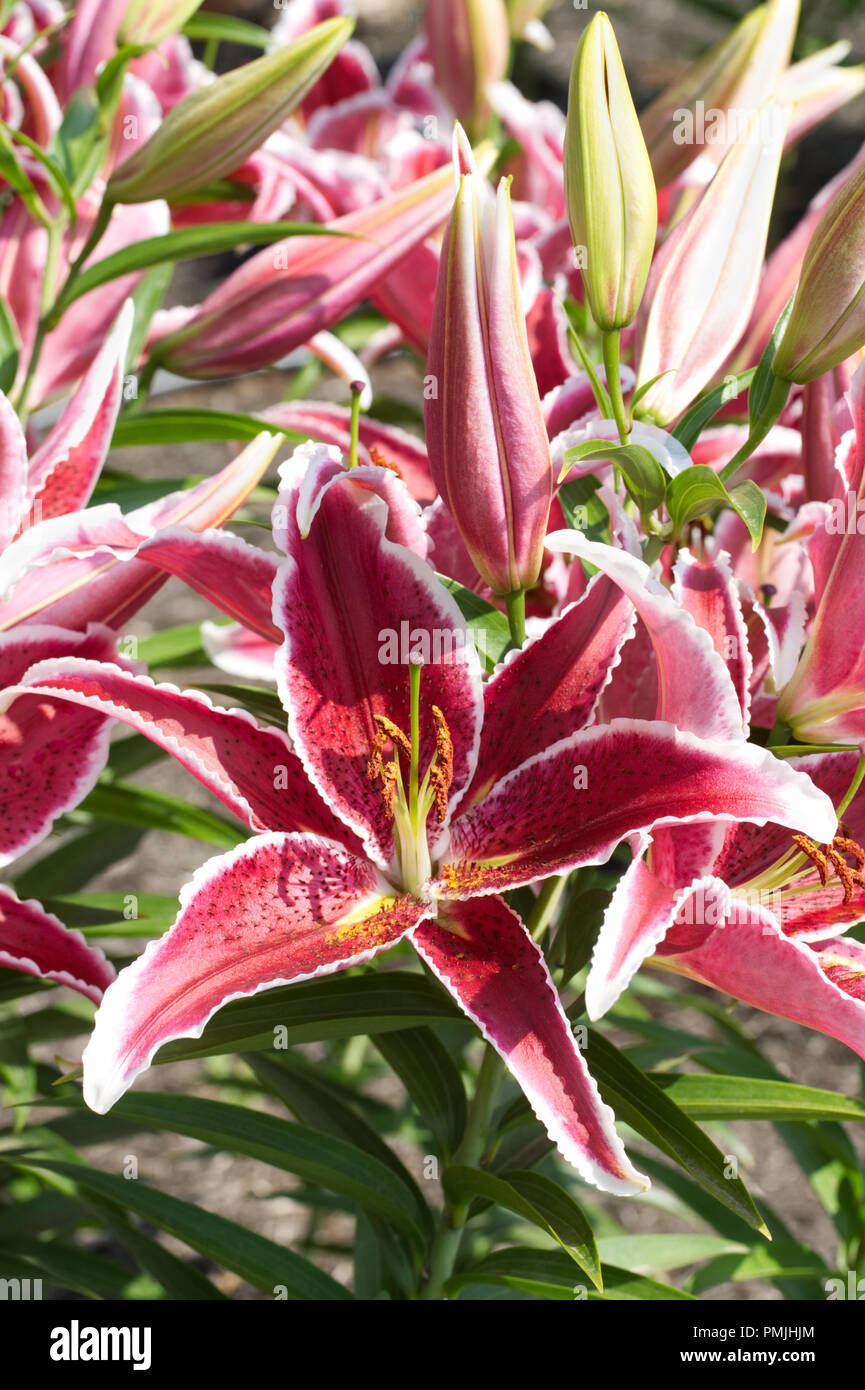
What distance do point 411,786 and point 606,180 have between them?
279 mm

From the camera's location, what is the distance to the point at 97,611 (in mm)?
630

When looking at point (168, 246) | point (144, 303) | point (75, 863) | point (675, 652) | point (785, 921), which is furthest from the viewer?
point (75, 863)

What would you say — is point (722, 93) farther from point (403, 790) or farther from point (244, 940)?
point (244, 940)

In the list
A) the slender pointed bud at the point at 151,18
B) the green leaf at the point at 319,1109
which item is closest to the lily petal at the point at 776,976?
the green leaf at the point at 319,1109

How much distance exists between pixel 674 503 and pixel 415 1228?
1.61 ft

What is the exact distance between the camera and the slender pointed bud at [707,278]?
2.05 ft

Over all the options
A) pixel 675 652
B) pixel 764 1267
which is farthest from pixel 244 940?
pixel 764 1267

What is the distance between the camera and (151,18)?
92 cm

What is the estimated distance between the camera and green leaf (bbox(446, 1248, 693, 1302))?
0.74 m

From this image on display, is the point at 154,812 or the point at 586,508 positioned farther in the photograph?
the point at 154,812

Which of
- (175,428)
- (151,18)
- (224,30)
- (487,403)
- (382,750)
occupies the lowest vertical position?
(382,750)

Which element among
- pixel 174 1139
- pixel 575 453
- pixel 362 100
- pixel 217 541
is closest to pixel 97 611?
pixel 217 541

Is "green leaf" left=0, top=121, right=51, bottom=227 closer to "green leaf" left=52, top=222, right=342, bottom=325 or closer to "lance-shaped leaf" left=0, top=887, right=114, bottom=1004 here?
"green leaf" left=52, top=222, right=342, bottom=325

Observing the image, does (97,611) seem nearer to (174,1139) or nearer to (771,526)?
(771,526)
